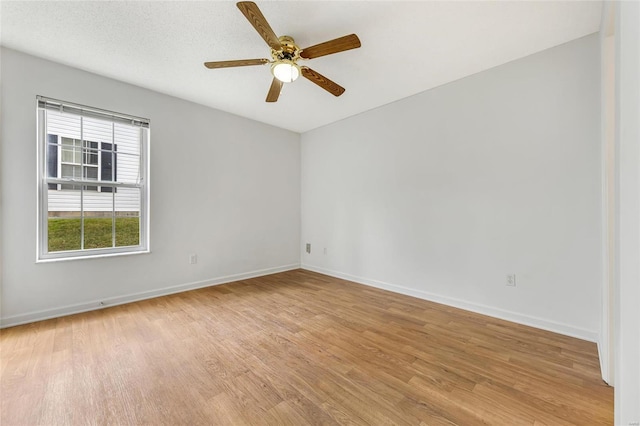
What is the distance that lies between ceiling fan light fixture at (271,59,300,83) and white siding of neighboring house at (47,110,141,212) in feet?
7.19

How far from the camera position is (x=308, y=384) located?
5.22ft

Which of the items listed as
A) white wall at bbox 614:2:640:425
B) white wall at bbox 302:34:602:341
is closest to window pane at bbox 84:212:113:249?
white wall at bbox 302:34:602:341

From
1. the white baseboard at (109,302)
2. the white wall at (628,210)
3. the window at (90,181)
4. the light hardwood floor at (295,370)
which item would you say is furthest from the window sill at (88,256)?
the white wall at (628,210)

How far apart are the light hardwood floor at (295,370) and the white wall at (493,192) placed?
0.37m

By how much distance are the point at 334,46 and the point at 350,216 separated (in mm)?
2563

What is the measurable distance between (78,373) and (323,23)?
10.3 ft

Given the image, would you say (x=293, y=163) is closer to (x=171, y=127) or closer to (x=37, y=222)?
(x=171, y=127)

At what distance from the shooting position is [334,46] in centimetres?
186

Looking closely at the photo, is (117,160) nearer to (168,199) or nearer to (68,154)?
(68,154)

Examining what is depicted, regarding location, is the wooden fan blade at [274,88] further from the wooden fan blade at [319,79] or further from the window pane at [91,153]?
the window pane at [91,153]

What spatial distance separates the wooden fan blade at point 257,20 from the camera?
4.98 ft

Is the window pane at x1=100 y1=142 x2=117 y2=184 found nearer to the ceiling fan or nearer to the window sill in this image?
the window sill

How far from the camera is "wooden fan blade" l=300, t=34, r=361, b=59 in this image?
1762 mm

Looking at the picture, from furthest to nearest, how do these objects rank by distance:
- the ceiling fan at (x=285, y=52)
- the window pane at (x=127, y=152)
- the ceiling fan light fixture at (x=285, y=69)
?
the window pane at (x=127, y=152)
the ceiling fan light fixture at (x=285, y=69)
the ceiling fan at (x=285, y=52)
